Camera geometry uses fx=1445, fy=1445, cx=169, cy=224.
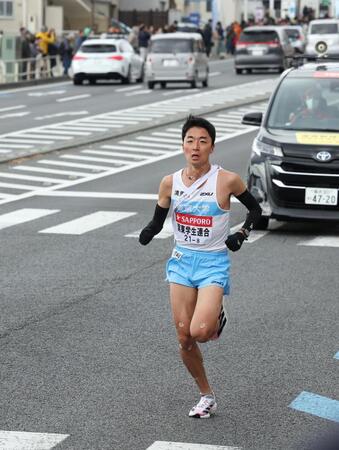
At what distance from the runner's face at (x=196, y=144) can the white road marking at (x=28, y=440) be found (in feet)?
5.40

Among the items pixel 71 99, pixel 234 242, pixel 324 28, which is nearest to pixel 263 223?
pixel 234 242

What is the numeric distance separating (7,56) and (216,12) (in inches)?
1834

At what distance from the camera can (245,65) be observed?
2136 inches

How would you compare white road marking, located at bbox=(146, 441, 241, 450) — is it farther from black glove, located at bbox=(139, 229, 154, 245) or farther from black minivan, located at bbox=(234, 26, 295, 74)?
black minivan, located at bbox=(234, 26, 295, 74)

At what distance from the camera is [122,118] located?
33.4 meters

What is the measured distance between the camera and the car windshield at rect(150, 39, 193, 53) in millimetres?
44688

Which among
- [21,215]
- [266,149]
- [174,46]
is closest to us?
[266,149]

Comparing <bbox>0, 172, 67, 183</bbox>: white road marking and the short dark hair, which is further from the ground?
the short dark hair

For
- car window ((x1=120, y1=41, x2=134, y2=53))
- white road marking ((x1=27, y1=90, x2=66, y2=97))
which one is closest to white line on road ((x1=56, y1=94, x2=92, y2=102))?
white road marking ((x1=27, y1=90, x2=66, y2=97))

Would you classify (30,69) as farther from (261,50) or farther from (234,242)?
(234,242)

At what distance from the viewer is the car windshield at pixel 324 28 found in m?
61.2

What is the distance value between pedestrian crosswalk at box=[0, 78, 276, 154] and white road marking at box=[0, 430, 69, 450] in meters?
18.6

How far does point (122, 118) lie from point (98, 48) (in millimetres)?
14381

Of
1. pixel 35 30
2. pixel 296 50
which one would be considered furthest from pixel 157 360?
pixel 35 30
